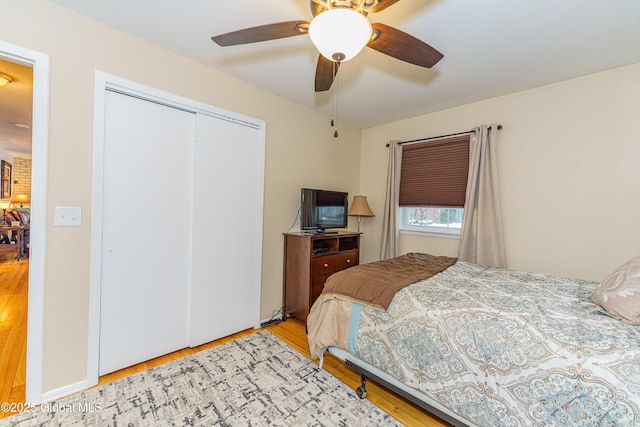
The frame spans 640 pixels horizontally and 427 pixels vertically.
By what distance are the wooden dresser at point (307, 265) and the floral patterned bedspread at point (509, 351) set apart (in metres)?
1.03

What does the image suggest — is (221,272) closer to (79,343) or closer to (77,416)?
(79,343)

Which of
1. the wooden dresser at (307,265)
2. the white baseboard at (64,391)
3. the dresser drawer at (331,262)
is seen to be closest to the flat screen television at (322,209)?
the wooden dresser at (307,265)

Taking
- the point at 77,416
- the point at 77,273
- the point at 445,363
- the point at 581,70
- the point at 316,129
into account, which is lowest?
the point at 77,416

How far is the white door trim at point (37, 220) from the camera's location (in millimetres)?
1588

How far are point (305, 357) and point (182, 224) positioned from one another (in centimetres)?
158

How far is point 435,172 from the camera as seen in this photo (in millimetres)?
3197

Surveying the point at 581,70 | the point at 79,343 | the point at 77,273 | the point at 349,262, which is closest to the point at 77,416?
the point at 79,343

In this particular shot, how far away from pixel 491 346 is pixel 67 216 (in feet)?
8.57

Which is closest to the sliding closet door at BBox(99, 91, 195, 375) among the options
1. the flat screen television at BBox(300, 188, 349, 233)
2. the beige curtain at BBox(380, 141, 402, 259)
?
the flat screen television at BBox(300, 188, 349, 233)

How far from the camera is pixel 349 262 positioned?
10.5 feet

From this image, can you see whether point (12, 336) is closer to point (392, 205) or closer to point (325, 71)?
point (325, 71)

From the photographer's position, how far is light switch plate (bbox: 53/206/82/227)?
65.7 inches

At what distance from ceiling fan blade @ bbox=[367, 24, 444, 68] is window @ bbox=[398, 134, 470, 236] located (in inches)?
69.6

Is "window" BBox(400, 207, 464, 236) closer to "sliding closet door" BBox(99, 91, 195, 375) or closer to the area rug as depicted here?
the area rug
